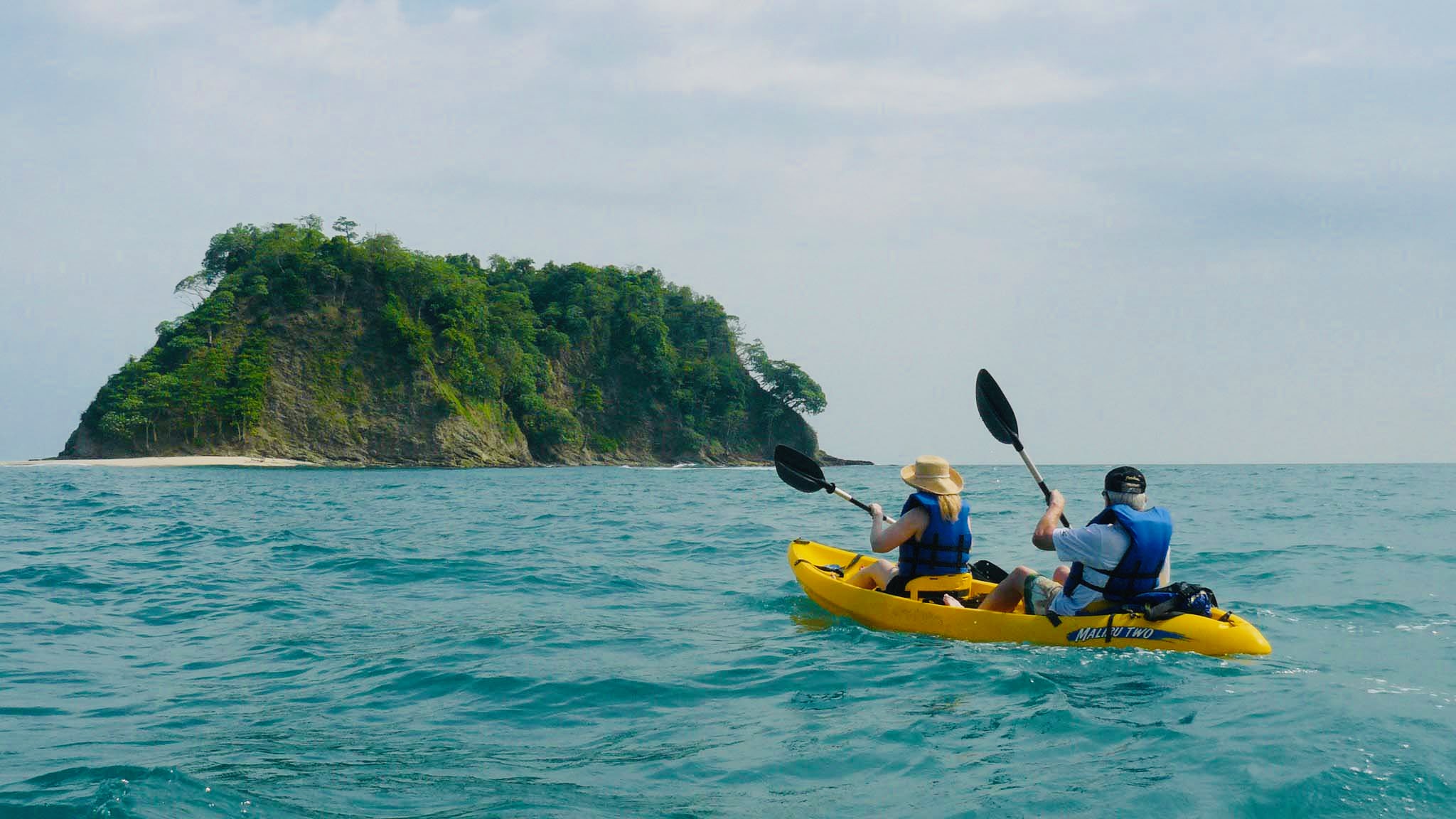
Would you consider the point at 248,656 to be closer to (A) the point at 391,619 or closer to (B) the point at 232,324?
(A) the point at 391,619

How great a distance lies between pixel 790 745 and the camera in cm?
477

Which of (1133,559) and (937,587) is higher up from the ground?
(1133,559)

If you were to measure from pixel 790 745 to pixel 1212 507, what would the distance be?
67.9 ft

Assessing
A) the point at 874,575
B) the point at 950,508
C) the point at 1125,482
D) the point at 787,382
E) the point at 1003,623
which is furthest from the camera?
the point at 787,382

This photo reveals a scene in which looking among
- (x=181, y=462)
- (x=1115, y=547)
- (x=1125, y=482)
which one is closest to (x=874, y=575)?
(x=1115, y=547)

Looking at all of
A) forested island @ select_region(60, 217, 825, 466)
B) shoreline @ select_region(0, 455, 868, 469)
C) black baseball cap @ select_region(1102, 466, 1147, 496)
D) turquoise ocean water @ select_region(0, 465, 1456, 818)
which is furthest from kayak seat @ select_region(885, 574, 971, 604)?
forested island @ select_region(60, 217, 825, 466)

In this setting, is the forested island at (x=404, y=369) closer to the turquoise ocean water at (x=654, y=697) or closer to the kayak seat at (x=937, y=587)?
the turquoise ocean water at (x=654, y=697)

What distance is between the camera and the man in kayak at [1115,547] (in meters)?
6.13

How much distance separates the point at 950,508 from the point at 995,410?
2.69m

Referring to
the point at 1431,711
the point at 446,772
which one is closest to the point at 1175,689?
the point at 1431,711

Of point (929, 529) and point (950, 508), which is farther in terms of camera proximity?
point (929, 529)

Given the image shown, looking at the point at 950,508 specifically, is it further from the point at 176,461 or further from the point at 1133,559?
the point at 176,461

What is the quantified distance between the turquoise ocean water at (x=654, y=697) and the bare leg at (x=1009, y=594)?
24.8 inches

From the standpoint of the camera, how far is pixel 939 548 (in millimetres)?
7398
